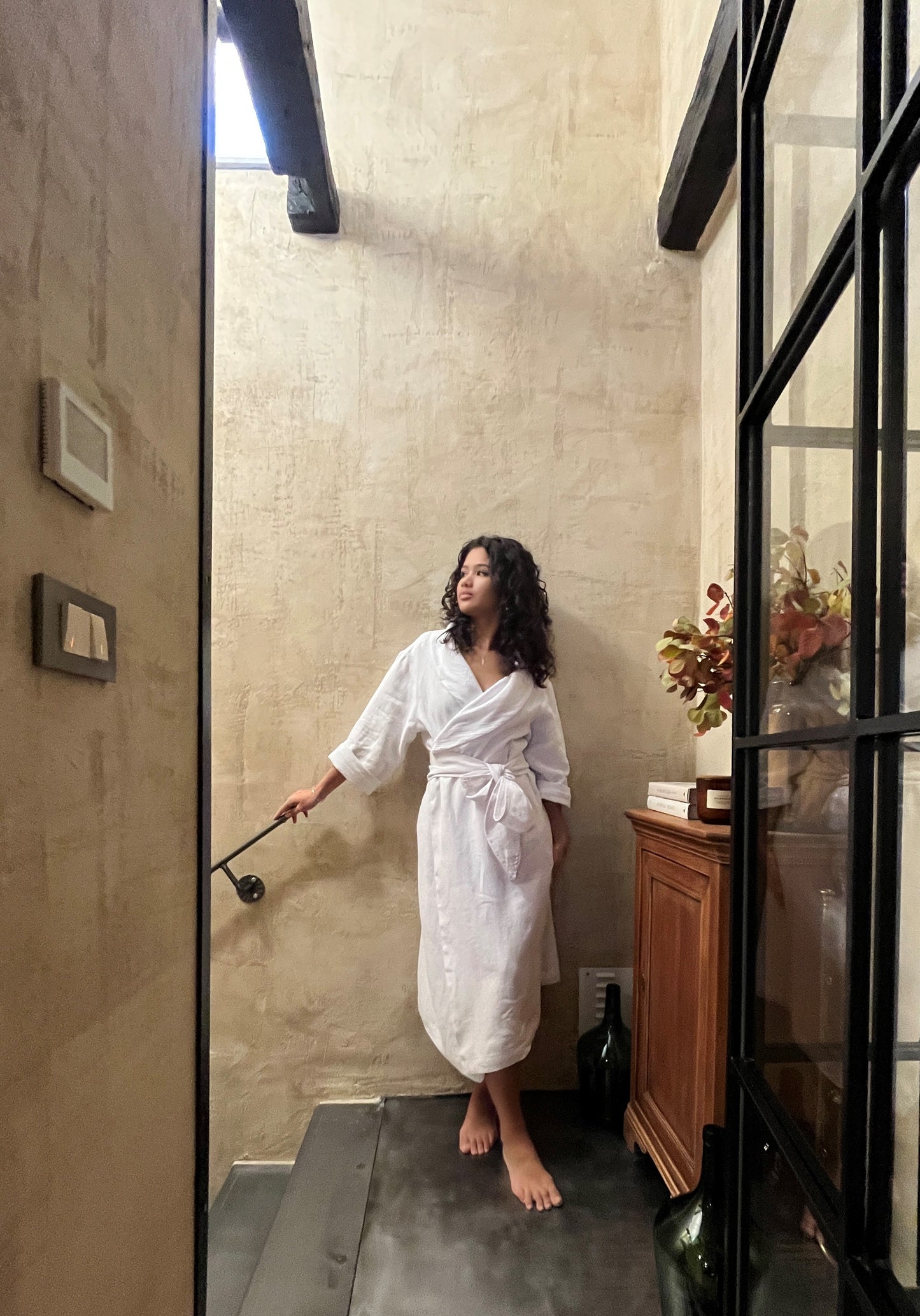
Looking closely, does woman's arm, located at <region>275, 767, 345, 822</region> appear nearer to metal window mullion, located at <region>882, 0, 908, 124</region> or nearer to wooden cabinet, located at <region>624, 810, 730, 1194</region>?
wooden cabinet, located at <region>624, 810, 730, 1194</region>

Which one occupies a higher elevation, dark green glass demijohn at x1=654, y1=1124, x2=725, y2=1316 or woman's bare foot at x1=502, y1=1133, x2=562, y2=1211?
dark green glass demijohn at x1=654, y1=1124, x2=725, y2=1316

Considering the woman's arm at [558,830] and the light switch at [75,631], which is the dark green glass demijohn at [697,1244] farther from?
the light switch at [75,631]

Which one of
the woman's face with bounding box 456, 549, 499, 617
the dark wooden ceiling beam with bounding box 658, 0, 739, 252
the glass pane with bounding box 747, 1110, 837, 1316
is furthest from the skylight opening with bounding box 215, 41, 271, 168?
the glass pane with bounding box 747, 1110, 837, 1316

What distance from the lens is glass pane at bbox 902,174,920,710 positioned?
53 cm

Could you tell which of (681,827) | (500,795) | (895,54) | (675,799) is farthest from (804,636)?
(500,795)

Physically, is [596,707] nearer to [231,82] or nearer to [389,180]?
[389,180]

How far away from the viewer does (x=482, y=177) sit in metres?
2.19

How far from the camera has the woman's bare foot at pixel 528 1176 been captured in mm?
1602

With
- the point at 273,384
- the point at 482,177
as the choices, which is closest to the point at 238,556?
the point at 273,384

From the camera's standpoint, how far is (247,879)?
2.07 meters

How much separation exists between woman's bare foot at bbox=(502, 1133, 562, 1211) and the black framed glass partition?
822 mm

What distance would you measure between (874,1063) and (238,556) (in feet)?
6.13

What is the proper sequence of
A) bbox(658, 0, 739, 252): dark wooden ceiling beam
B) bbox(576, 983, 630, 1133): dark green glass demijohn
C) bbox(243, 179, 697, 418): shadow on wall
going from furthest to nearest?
bbox(243, 179, 697, 418): shadow on wall, bbox(576, 983, 630, 1133): dark green glass demijohn, bbox(658, 0, 739, 252): dark wooden ceiling beam

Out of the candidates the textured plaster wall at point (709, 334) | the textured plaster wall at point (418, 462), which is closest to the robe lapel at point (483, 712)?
the textured plaster wall at point (418, 462)
